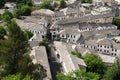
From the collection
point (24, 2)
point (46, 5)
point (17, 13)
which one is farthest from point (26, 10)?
point (24, 2)

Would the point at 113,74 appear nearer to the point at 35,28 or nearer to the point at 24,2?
the point at 35,28

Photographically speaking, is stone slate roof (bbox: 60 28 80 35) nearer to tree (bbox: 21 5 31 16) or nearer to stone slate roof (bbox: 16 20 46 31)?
stone slate roof (bbox: 16 20 46 31)

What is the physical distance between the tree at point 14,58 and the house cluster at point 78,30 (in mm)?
8445

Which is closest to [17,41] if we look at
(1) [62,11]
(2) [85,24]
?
(2) [85,24]

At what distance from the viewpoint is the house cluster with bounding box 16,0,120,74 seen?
3875 cm

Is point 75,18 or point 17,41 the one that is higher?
point 17,41

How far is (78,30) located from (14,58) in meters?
24.1

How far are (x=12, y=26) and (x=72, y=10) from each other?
33099 millimetres

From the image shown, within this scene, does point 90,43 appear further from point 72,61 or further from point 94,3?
point 94,3

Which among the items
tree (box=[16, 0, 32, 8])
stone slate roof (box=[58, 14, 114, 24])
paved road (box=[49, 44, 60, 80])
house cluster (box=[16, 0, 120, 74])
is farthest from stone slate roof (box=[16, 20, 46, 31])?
tree (box=[16, 0, 32, 8])

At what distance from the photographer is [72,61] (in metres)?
33.5

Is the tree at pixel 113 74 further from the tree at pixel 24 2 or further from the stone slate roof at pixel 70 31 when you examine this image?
the tree at pixel 24 2

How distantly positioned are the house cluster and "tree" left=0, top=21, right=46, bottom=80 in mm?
8445

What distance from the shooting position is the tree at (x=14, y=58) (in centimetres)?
2418
